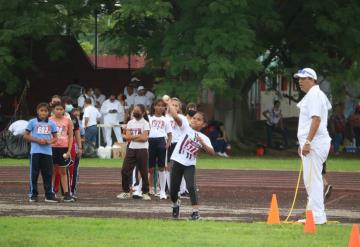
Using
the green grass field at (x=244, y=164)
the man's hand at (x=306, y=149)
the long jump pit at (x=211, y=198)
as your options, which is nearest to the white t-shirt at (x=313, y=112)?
the man's hand at (x=306, y=149)

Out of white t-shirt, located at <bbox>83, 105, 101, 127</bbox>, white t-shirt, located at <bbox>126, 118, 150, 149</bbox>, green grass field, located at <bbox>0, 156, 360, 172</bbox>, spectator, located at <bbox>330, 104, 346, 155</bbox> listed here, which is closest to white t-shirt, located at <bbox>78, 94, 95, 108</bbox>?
white t-shirt, located at <bbox>83, 105, 101, 127</bbox>

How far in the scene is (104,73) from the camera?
43.1m

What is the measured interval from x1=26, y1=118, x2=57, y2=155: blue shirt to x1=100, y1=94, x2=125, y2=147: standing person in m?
15.5

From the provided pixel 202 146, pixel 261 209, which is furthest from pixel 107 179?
pixel 202 146

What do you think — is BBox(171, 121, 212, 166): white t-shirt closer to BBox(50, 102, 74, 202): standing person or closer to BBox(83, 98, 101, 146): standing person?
BBox(50, 102, 74, 202): standing person

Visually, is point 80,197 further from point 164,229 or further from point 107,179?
point 164,229

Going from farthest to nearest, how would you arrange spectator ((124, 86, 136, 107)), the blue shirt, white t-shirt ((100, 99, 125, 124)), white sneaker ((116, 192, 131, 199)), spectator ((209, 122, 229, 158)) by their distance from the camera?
spectator ((124, 86, 136, 107)), spectator ((209, 122, 229, 158)), white t-shirt ((100, 99, 125, 124)), white sneaker ((116, 192, 131, 199)), the blue shirt

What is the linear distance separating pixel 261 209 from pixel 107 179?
749 cm

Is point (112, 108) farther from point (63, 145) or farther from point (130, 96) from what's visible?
point (63, 145)

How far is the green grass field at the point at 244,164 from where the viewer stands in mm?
29055

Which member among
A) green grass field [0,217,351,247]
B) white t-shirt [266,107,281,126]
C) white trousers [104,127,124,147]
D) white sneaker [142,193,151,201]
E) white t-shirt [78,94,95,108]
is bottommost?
white sneaker [142,193,151,201]

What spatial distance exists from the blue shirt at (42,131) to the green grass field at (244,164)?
385 inches

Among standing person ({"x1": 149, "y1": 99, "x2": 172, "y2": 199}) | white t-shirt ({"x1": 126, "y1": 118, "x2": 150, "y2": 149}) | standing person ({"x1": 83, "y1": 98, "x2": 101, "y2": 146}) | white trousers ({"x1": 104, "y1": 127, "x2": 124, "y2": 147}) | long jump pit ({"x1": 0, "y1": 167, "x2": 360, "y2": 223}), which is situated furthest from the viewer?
white trousers ({"x1": 104, "y1": 127, "x2": 124, "y2": 147})

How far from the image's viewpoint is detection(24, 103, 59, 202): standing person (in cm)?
1912
